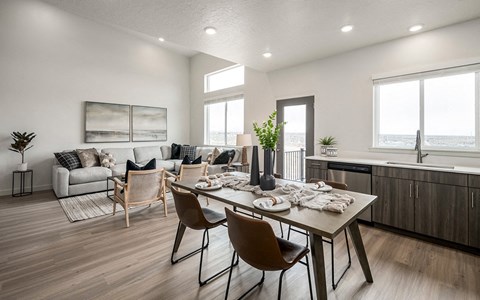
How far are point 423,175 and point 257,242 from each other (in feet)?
8.38

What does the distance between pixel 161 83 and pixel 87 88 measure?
205 cm

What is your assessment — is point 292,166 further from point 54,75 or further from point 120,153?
point 54,75

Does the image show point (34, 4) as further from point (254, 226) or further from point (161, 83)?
point (254, 226)

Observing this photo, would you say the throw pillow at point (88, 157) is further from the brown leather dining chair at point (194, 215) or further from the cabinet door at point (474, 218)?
the cabinet door at point (474, 218)

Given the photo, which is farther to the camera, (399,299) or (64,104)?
(64,104)

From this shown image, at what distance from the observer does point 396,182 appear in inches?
116

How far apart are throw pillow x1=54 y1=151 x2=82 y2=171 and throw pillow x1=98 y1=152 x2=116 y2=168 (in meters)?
0.45

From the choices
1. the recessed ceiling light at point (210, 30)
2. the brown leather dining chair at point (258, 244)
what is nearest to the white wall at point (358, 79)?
the recessed ceiling light at point (210, 30)

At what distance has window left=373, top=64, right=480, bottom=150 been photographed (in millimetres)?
2920

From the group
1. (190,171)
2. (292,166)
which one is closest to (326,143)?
(292,166)

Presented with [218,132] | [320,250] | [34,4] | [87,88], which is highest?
[34,4]

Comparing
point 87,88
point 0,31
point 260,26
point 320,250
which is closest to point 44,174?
point 87,88

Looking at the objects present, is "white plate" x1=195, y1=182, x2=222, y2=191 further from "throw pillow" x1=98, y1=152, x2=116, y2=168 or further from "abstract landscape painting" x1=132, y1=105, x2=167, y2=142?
"abstract landscape painting" x1=132, y1=105, x2=167, y2=142

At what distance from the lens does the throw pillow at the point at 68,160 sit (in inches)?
191
